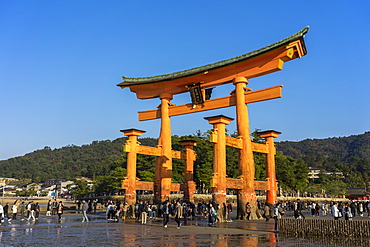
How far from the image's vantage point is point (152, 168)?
62000 mm

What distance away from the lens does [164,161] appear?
28375 mm

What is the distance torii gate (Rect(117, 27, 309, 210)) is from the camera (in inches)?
918

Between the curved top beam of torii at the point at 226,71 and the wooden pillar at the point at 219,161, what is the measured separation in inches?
176

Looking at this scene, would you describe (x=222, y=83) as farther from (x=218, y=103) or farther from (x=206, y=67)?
(x=206, y=67)

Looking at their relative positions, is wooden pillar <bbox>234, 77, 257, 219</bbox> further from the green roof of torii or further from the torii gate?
the green roof of torii

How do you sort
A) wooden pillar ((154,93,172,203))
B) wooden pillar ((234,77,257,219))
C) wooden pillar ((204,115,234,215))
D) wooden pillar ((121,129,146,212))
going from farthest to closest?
1. wooden pillar ((154,93,172,203))
2. wooden pillar ((121,129,146,212))
3. wooden pillar ((234,77,257,219))
4. wooden pillar ((204,115,234,215))

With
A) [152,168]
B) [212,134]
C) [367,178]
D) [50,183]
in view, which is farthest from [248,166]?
[50,183]

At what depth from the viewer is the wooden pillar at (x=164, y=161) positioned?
92.1 ft

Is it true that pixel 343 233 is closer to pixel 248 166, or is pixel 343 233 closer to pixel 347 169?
pixel 248 166

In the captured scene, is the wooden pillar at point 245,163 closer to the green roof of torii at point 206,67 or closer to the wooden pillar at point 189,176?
the green roof of torii at point 206,67

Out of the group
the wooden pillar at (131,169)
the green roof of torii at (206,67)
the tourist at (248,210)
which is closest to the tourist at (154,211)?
the wooden pillar at (131,169)

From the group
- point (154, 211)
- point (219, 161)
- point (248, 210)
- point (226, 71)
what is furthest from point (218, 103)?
point (154, 211)

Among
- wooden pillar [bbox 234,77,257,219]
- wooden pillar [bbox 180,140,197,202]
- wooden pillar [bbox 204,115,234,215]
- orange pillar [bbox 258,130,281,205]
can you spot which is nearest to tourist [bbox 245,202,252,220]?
wooden pillar [bbox 234,77,257,219]

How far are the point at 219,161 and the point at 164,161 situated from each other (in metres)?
7.00
